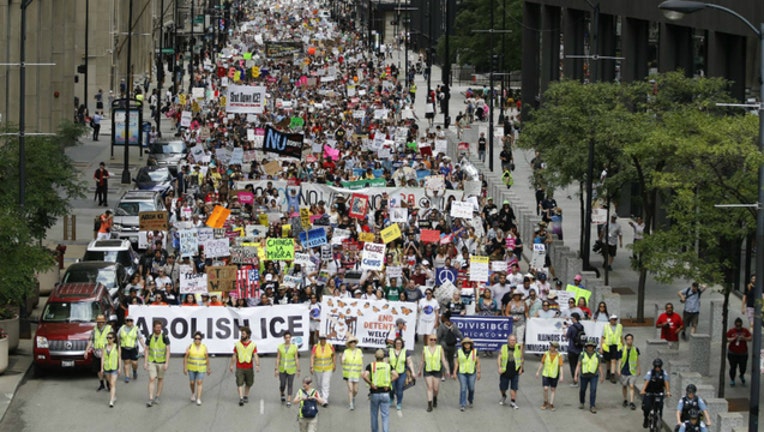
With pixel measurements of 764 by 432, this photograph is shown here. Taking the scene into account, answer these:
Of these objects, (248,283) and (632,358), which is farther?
(248,283)

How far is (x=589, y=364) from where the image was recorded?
992 inches

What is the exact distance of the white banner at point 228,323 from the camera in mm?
28172

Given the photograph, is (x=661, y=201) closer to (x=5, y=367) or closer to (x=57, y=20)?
(x=5, y=367)

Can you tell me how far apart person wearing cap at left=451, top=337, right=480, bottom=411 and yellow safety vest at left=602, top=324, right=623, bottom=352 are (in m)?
2.46

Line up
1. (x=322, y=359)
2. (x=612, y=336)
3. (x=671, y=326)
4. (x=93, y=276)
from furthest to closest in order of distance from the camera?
(x=93, y=276)
(x=671, y=326)
(x=612, y=336)
(x=322, y=359)

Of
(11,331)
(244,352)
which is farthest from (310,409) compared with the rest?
(11,331)

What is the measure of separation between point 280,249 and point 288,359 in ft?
27.2

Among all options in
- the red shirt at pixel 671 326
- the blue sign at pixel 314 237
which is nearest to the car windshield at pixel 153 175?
the blue sign at pixel 314 237

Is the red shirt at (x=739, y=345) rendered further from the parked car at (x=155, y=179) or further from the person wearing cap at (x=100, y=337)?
the parked car at (x=155, y=179)

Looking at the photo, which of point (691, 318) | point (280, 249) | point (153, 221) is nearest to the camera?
point (691, 318)

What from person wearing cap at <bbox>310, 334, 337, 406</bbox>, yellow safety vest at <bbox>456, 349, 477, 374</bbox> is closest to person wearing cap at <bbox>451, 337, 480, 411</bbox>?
yellow safety vest at <bbox>456, 349, 477, 374</bbox>

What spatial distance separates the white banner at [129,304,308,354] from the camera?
2817 cm

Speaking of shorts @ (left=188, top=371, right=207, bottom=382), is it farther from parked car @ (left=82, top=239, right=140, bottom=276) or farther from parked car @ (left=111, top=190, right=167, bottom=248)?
parked car @ (left=111, top=190, right=167, bottom=248)

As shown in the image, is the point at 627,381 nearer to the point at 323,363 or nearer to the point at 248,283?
the point at 323,363
